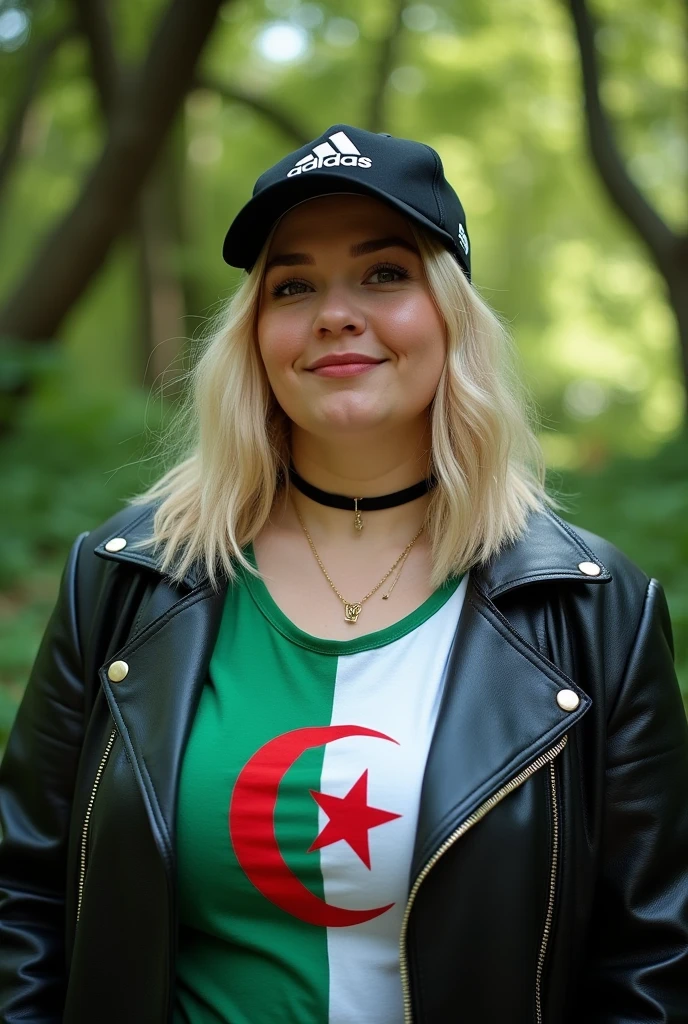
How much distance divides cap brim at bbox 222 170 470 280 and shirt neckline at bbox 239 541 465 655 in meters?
0.72

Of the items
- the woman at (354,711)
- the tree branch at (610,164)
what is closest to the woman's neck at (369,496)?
the woman at (354,711)

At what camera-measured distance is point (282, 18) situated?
36.9 feet

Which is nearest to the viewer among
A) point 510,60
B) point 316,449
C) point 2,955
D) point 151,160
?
point 2,955

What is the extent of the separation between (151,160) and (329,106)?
574cm

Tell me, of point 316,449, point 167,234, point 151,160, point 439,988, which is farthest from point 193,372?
point 167,234

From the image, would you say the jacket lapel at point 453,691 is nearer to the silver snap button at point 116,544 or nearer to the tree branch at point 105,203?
the silver snap button at point 116,544

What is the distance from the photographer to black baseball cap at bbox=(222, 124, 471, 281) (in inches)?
78.9

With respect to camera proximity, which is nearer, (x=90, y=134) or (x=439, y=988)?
(x=439, y=988)

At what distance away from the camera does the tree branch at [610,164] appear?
27.0 feet

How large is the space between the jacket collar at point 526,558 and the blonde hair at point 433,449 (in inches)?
0.9

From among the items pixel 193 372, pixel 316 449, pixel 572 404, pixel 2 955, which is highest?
pixel 572 404

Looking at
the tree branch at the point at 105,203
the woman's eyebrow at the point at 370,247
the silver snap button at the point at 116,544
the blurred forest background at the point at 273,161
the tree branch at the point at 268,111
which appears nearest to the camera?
the woman's eyebrow at the point at 370,247

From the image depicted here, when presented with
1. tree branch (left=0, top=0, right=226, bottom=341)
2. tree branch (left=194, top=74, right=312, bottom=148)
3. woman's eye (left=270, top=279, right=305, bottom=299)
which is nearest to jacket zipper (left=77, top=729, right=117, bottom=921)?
woman's eye (left=270, top=279, right=305, bottom=299)

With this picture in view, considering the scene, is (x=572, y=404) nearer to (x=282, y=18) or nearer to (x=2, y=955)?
(x=282, y=18)
